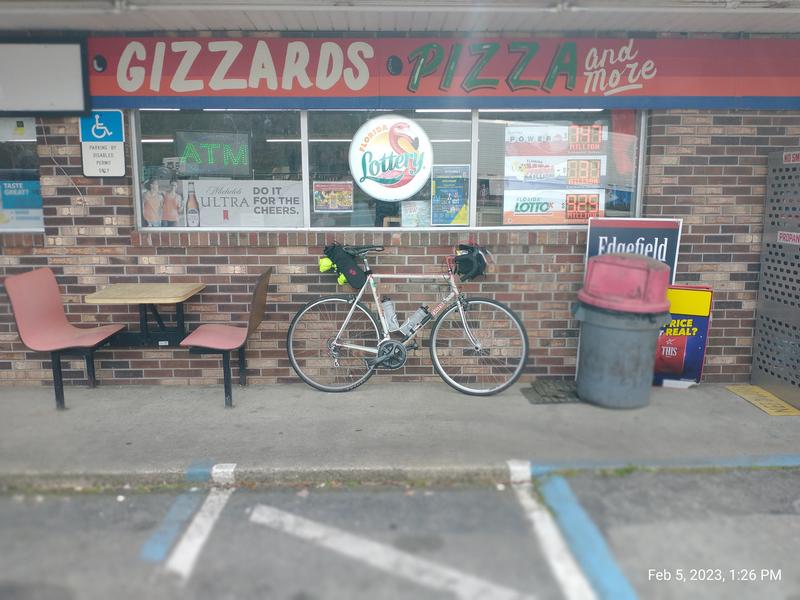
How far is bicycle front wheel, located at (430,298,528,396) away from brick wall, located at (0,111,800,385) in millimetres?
221

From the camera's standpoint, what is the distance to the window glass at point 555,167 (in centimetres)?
600

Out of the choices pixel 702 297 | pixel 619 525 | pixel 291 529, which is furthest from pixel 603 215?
pixel 291 529

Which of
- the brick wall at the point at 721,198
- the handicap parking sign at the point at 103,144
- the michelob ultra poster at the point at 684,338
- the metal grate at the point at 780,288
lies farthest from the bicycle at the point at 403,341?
the metal grate at the point at 780,288

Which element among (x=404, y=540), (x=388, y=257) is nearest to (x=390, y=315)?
(x=388, y=257)

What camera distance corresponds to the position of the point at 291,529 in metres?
3.72

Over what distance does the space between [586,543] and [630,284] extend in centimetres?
232

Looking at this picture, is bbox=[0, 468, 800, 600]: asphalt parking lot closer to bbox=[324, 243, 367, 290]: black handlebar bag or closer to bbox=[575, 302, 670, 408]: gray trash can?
bbox=[575, 302, 670, 408]: gray trash can

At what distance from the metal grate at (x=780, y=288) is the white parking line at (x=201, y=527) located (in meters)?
4.82

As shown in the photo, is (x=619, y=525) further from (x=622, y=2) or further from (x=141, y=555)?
(x=622, y=2)

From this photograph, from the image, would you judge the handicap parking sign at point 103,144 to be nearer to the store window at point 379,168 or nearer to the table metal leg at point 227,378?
the store window at point 379,168

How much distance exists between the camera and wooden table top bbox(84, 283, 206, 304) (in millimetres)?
5105

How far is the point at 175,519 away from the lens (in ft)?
12.6

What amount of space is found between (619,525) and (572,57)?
4.07m

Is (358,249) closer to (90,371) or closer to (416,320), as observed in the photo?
(416,320)
